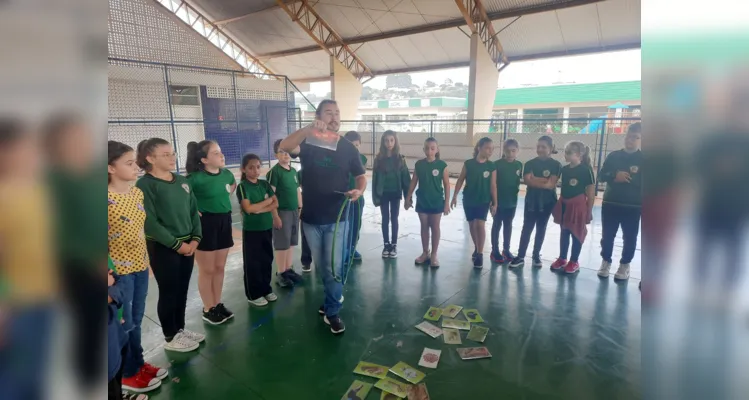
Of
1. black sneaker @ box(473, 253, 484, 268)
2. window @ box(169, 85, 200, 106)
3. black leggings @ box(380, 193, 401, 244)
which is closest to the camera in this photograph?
black sneaker @ box(473, 253, 484, 268)

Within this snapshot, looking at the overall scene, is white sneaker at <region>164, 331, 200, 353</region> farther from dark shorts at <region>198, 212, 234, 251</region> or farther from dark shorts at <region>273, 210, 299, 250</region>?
dark shorts at <region>273, 210, 299, 250</region>

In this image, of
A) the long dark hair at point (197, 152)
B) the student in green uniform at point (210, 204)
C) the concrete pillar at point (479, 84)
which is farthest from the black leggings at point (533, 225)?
the concrete pillar at point (479, 84)

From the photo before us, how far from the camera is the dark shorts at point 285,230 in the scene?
372cm

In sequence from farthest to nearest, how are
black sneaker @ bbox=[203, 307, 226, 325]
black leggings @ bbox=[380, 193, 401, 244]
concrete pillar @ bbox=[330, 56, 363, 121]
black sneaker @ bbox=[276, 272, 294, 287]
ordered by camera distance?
concrete pillar @ bbox=[330, 56, 363, 121] < black leggings @ bbox=[380, 193, 401, 244] < black sneaker @ bbox=[276, 272, 294, 287] < black sneaker @ bbox=[203, 307, 226, 325]

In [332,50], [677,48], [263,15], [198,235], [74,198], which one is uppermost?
[263,15]

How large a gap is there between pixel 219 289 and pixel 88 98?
3.09 m

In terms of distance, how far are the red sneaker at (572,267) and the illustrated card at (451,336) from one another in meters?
1.86

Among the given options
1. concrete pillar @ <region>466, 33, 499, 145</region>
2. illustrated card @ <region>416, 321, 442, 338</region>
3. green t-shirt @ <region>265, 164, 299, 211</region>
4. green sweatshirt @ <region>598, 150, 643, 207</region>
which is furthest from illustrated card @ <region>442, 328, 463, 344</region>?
concrete pillar @ <region>466, 33, 499, 145</region>

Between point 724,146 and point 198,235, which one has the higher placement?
point 724,146

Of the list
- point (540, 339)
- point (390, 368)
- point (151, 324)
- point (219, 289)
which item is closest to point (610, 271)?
point (540, 339)

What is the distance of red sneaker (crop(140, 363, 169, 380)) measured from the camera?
2451mm

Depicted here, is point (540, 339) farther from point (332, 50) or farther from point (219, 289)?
point (332, 50)

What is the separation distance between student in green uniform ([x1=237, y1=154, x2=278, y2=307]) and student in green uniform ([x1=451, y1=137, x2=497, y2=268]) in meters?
2.07

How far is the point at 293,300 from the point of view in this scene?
360 centimetres
